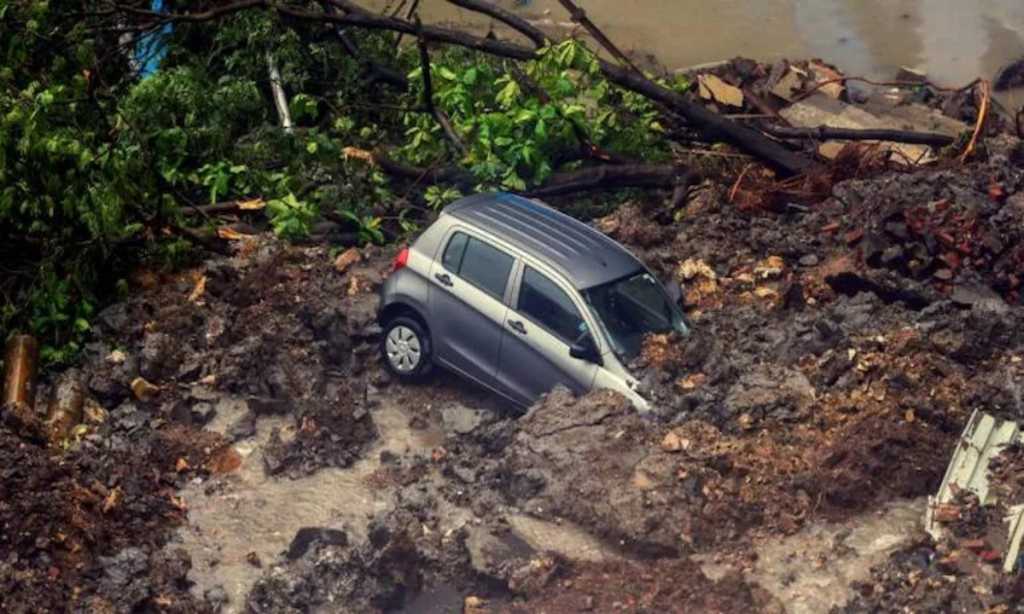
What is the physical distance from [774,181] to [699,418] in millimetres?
4320

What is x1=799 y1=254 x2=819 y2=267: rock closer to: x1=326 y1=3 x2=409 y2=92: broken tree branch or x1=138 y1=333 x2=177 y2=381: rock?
x1=326 y1=3 x2=409 y2=92: broken tree branch

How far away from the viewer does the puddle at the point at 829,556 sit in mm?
9508

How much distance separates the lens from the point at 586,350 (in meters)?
11.1

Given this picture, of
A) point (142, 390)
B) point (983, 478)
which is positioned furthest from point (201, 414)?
point (983, 478)

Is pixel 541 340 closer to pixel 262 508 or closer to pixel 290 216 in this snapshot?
pixel 262 508

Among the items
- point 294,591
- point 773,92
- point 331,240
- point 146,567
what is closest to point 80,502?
point 146,567

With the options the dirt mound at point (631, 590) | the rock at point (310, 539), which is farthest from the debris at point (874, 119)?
the rock at point (310, 539)

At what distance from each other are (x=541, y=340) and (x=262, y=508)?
105 inches

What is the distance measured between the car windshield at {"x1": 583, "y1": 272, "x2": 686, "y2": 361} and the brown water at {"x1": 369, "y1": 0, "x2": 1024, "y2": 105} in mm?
9070

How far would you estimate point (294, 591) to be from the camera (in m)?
9.31

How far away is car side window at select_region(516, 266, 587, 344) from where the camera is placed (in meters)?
11.2

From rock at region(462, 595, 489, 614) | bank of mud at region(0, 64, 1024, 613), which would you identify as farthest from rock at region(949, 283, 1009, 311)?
rock at region(462, 595, 489, 614)

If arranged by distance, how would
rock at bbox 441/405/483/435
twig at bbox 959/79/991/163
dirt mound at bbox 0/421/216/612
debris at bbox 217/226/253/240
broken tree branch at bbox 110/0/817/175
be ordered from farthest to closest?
twig at bbox 959/79/991/163
broken tree branch at bbox 110/0/817/175
debris at bbox 217/226/253/240
rock at bbox 441/405/483/435
dirt mound at bbox 0/421/216/612

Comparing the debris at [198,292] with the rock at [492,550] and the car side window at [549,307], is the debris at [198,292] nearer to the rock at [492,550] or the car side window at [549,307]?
the car side window at [549,307]
